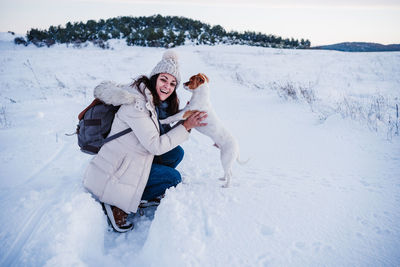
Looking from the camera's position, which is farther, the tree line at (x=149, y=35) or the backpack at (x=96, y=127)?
the tree line at (x=149, y=35)

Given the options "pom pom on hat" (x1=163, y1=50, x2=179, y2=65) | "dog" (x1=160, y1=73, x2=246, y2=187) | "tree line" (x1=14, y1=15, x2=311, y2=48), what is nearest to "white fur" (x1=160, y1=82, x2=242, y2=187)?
"dog" (x1=160, y1=73, x2=246, y2=187)

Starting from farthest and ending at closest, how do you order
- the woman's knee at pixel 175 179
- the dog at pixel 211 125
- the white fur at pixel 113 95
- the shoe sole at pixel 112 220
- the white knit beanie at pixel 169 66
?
the dog at pixel 211 125
the woman's knee at pixel 175 179
the white knit beanie at pixel 169 66
the shoe sole at pixel 112 220
the white fur at pixel 113 95

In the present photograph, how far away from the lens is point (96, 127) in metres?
1.93

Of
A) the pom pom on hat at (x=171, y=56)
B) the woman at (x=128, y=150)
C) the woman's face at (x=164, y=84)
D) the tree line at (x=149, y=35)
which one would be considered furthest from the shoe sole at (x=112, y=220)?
the tree line at (x=149, y=35)

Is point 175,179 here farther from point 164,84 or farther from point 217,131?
point 164,84

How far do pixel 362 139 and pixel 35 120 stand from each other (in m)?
5.65

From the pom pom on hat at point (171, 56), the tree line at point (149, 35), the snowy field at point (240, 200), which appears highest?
the tree line at point (149, 35)

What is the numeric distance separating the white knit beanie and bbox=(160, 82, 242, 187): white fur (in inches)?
17.0

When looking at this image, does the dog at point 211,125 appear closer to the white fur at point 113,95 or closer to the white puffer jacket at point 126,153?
the white puffer jacket at point 126,153

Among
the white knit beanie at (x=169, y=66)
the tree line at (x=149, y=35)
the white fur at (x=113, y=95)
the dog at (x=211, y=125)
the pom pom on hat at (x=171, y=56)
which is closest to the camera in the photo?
the white fur at (x=113, y=95)

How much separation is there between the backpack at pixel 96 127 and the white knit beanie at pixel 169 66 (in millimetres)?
569

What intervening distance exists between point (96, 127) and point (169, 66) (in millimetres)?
875

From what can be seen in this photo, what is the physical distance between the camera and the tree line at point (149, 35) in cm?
1933

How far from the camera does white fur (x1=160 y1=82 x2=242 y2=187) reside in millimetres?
2463
